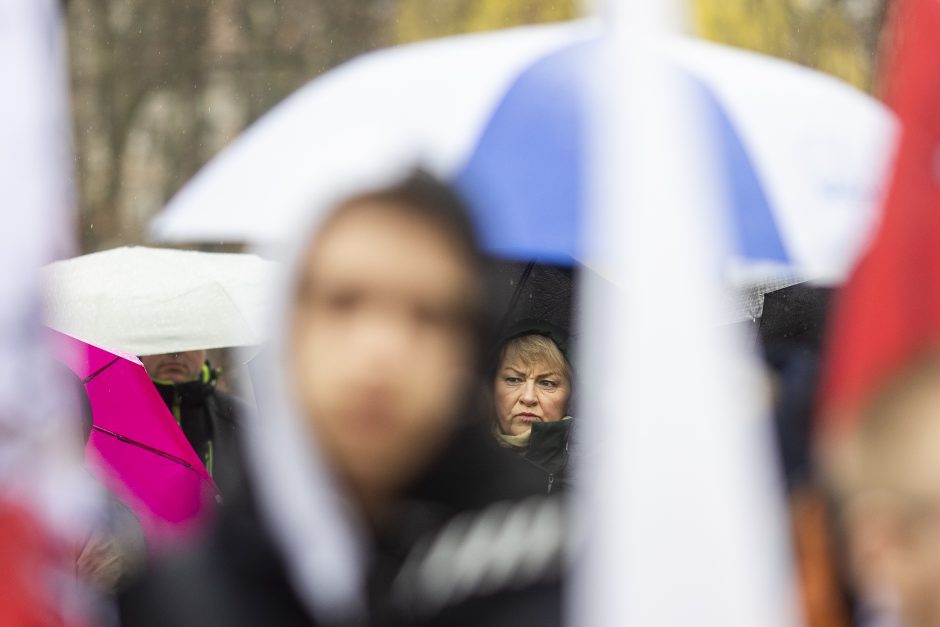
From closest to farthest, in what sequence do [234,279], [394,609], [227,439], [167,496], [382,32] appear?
[394,609] < [167,496] < [227,439] < [234,279] < [382,32]

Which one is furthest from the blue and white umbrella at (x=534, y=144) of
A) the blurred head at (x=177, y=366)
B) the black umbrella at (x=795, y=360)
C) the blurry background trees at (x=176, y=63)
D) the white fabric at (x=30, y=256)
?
the blurry background trees at (x=176, y=63)

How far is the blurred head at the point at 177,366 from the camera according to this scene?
5.48m

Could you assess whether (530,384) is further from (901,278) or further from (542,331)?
(901,278)

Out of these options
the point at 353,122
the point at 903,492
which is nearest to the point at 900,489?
the point at 903,492

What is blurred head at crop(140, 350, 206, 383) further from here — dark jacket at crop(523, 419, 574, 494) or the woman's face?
dark jacket at crop(523, 419, 574, 494)

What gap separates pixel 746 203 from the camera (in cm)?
259

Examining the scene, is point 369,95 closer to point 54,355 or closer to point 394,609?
point 54,355

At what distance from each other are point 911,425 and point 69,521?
80 cm

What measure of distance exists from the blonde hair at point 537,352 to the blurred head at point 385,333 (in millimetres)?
2572

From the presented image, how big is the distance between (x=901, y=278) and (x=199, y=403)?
4221 millimetres

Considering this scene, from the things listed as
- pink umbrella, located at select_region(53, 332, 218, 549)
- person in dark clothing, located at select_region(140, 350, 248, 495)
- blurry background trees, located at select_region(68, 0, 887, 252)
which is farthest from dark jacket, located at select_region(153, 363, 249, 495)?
blurry background trees, located at select_region(68, 0, 887, 252)

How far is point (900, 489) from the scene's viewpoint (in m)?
1.35

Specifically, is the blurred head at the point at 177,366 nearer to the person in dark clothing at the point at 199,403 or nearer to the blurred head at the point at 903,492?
the person in dark clothing at the point at 199,403

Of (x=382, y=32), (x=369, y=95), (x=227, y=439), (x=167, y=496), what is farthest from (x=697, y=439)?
(x=382, y=32)
